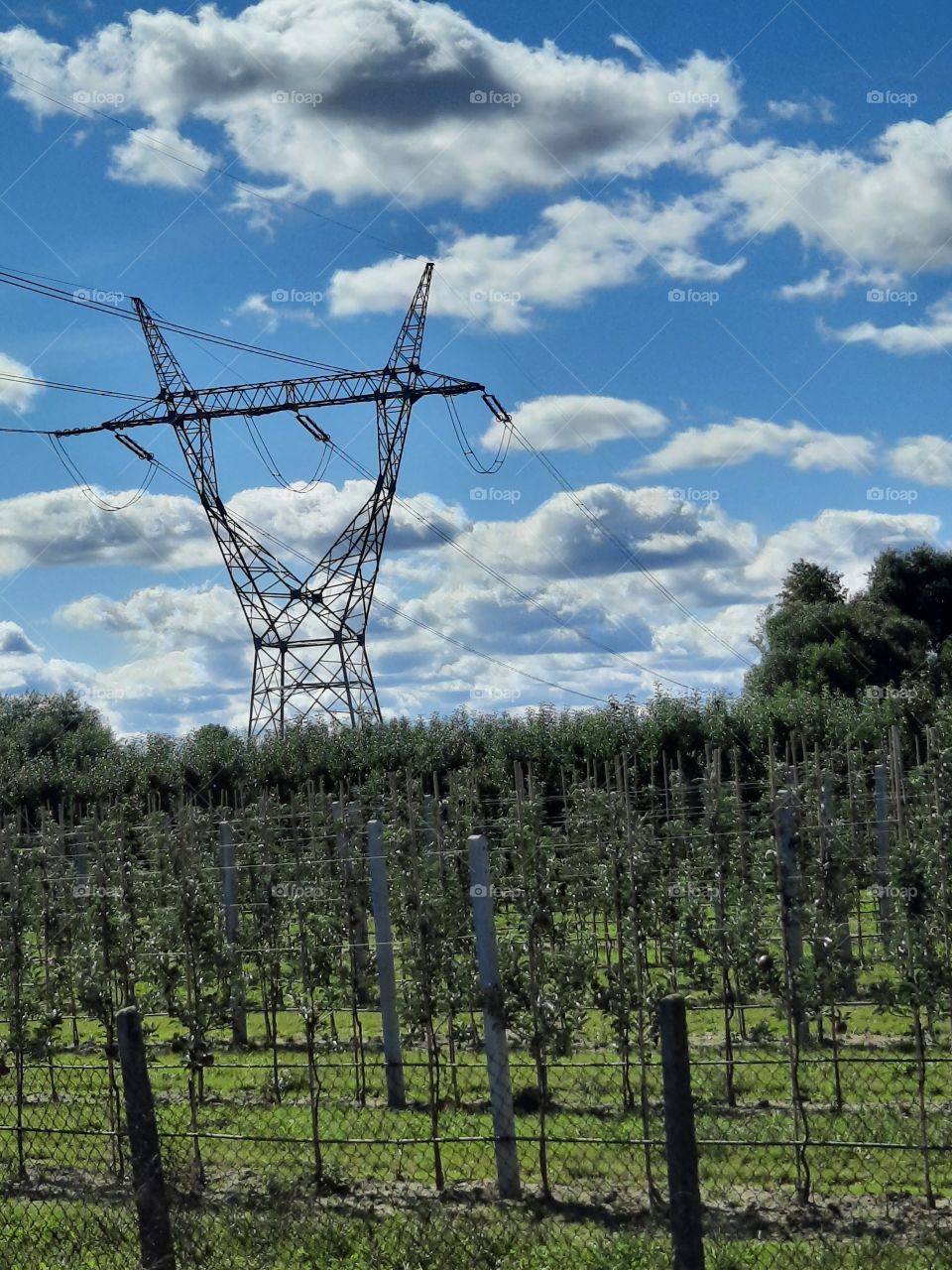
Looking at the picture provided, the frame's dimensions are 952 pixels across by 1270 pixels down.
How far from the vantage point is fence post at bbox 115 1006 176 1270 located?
6434mm

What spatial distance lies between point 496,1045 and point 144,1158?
4.08 m

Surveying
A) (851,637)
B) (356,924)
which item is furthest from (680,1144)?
(851,637)

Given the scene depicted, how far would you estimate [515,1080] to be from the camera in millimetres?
14258

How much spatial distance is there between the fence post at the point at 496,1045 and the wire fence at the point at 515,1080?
0.09ft

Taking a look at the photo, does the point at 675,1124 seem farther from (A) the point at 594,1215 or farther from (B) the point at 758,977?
(B) the point at 758,977

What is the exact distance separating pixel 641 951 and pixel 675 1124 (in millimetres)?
6088

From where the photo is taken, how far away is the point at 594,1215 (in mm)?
9570

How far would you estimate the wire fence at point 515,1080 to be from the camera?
344 inches

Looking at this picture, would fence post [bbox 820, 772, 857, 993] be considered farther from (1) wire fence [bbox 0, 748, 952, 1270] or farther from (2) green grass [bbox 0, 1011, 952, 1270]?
(2) green grass [bbox 0, 1011, 952, 1270]

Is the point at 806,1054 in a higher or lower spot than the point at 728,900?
lower

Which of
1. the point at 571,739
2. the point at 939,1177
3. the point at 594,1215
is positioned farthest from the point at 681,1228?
the point at 571,739

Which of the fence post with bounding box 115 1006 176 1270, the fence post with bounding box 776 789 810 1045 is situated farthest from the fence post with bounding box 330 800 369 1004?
the fence post with bounding box 115 1006 176 1270

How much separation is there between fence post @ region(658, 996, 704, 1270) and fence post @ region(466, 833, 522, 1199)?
4.03 meters

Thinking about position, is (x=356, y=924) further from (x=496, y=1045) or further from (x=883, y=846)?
(x=883, y=846)
